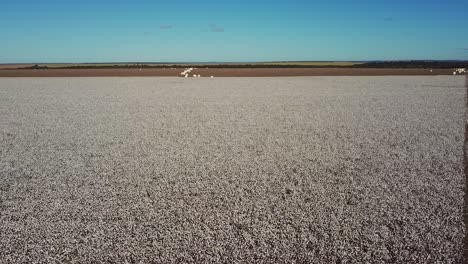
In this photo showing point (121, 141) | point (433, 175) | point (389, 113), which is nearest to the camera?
point (433, 175)

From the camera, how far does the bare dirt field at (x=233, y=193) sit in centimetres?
452

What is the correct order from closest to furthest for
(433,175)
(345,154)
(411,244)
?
(411,244)
(433,175)
(345,154)

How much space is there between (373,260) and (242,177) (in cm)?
321

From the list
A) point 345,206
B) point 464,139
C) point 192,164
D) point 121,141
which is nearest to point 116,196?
point 192,164

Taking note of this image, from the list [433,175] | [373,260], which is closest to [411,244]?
[373,260]

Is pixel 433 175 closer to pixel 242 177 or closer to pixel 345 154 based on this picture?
pixel 345 154

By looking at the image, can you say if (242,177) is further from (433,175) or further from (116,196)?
(433,175)

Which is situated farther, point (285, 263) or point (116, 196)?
point (116, 196)

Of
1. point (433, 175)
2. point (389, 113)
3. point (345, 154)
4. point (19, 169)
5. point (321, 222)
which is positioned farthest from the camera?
point (389, 113)

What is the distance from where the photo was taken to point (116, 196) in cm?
616

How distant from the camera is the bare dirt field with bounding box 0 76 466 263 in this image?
4.52m

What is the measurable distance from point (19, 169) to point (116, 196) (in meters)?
3.02

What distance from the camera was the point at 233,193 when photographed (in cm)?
625

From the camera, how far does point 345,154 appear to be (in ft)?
28.5
